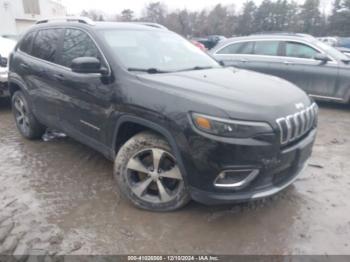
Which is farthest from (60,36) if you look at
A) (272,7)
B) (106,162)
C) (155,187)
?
(272,7)

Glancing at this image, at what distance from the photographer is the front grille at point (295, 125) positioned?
8.43ft

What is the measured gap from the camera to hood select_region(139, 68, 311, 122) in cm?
252

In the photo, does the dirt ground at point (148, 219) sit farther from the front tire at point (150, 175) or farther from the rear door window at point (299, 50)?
the rear door window at point (299, 50)

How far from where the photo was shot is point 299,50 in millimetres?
7020

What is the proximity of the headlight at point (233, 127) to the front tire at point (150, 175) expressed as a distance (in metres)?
0.50

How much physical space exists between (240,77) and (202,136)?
1.10 metres

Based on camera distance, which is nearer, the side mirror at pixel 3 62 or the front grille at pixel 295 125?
the front grille at pixel 295 125

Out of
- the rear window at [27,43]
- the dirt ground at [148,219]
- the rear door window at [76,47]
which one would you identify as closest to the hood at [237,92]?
the rear door window at [76,47]

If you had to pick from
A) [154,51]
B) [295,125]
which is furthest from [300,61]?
[295,125]

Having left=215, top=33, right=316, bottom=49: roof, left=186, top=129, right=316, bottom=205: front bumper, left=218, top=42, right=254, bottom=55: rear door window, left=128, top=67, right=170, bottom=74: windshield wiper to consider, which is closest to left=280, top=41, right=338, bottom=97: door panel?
left=215, top=33, right=316, bottom=49: roof

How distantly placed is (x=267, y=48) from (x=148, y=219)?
5747 millimetres

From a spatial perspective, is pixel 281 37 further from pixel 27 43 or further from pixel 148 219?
pixel 148 219

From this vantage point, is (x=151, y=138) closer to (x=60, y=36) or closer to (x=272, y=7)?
(x=60, y=36)

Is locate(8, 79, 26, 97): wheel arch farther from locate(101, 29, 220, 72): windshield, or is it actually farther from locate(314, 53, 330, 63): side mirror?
locate(314, 53, 330, 63): side mirror
